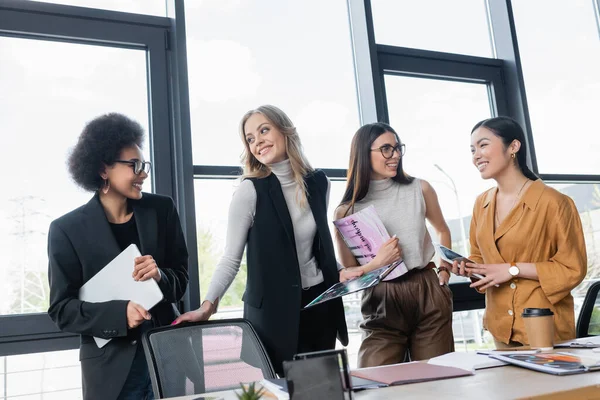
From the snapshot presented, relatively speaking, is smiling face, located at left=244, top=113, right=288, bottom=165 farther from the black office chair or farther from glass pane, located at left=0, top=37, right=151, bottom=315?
the black office chair

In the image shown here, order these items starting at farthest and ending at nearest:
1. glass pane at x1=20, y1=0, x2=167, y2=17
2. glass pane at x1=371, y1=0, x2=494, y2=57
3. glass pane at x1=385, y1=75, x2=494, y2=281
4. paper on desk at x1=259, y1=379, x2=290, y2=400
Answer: glass pane at x1=371, y1=0, x2=494, y2=57, glass pane at x1=385, y1=75, x2=494, y2=281, glass pane at x1=20, y1=0, x2=167, y2=17, paper on desk at x1=259, y1=379, x2=290, y2=400

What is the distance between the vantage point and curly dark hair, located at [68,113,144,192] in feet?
6.56

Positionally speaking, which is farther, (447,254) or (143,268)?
(447,254)

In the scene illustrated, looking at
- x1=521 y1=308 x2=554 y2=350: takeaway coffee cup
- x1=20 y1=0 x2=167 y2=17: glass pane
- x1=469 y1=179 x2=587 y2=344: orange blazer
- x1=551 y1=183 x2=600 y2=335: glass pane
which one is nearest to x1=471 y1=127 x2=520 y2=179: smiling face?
x1=469 y1=179 x2=587 y2=344: orange blazer

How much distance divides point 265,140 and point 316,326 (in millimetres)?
734

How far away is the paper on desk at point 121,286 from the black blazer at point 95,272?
0.11ft

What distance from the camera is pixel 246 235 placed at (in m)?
2.09

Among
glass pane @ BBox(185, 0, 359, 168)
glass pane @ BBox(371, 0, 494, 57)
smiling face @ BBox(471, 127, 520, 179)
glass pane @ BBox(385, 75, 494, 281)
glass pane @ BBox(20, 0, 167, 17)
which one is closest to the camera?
smiling face @ BBox(471, 127, 520, 179)

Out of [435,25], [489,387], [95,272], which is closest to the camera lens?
[489,387]

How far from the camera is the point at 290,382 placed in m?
0.93

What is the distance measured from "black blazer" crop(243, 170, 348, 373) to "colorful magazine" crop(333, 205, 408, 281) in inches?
4.0

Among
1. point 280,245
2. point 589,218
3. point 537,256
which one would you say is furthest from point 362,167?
point 589,218

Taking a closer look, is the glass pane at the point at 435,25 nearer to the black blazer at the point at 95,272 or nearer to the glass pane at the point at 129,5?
the glass pane at the point at 129,5

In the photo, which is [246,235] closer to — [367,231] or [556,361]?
[367,231]
